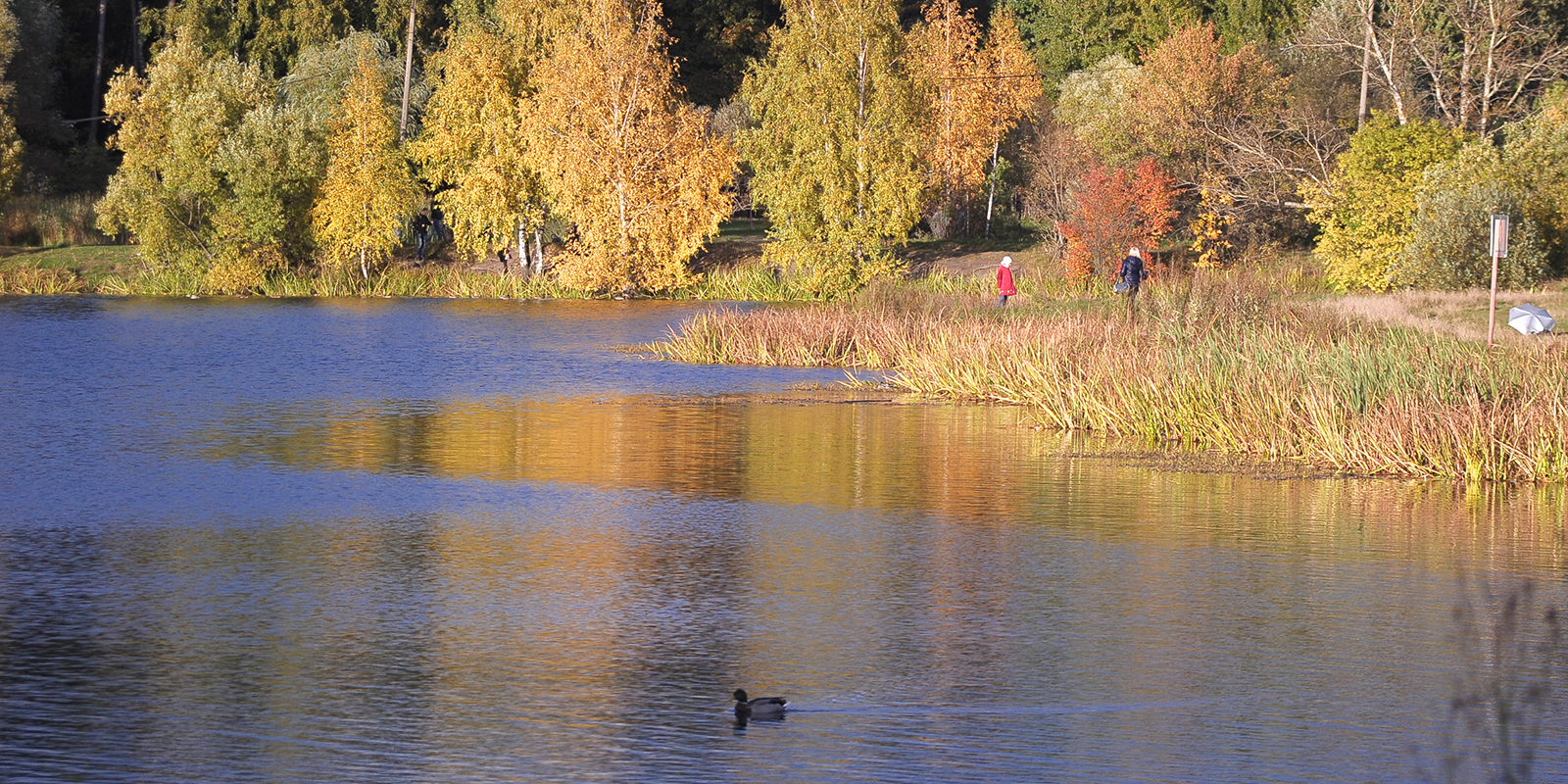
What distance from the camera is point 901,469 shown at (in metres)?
18.4

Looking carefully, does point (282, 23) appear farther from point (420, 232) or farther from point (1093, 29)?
point (1093, 29)

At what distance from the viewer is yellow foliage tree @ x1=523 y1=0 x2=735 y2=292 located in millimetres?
55500

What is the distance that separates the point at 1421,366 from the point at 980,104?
47553mm

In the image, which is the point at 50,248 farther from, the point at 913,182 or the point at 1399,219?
the point at 1399,219

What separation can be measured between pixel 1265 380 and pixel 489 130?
42.0 metres

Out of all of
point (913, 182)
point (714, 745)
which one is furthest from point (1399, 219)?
point (714, 745)

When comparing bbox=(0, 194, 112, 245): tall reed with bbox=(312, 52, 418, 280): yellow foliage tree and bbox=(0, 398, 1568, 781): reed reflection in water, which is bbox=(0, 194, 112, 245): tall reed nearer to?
bbox=(312, 52, 418, 280): yellow foliage tree

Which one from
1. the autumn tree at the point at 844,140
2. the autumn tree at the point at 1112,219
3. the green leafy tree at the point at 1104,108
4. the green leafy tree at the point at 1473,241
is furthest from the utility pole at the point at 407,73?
the green leafy tree at the point at 1473,241

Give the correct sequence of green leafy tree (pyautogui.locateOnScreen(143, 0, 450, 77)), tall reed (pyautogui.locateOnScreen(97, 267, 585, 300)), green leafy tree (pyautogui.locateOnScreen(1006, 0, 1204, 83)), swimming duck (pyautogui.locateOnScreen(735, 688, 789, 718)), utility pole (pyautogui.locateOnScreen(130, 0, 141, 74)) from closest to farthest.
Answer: swimming duck (pyautogui.locateOnScreen(735, 688, 789, 718)) < tall reed (pyautogui.locateOnScreen(97, 267, 585, 300)) < green leafy tree (pyautogui.locateOnScreen(143, 0, 450, 77)) < green leafy tree (pyautogui.locateOnScreen(1006, 0, 1204, 83)) < utility pole (pyautogui.locateOnScreen(130, 0, 141, 74))

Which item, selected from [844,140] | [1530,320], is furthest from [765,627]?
[844,140]

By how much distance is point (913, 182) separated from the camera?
5362cm

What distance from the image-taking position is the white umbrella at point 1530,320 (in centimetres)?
2553

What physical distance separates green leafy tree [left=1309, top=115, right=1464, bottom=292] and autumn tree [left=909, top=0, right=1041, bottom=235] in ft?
63.8

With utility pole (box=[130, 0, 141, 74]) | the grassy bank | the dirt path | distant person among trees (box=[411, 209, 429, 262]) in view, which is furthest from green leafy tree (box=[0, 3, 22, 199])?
the dirt path
